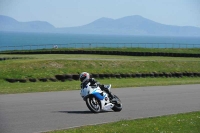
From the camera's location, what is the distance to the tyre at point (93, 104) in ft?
46.9

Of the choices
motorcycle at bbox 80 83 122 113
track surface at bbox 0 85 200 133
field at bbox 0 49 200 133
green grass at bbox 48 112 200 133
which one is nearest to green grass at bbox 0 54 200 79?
field at bbox 0 49 200 133

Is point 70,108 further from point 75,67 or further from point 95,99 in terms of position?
point 75,67

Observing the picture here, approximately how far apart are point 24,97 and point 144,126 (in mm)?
7536

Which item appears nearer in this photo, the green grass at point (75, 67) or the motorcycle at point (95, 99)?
the motorcycle at point (95, 99)

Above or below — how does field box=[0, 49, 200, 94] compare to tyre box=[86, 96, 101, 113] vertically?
below

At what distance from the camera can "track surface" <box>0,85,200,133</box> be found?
11.8m

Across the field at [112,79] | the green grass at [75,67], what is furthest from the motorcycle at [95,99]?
the green grass at [75,67]

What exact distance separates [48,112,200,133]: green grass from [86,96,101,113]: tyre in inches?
83.3

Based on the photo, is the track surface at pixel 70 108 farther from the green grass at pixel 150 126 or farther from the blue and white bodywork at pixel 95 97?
the green grass at pixel 150 126

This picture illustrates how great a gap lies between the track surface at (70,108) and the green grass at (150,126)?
0.86 meters

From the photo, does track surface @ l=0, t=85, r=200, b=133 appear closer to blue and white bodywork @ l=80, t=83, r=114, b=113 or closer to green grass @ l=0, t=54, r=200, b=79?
blue and white bodywork @ l=80, t=83, r=114, b=113

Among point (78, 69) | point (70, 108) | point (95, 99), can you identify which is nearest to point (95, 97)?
point (95, 99)

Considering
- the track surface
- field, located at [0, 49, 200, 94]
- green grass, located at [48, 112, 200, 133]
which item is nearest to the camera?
green grass, located at [48, 112, 200, 133]

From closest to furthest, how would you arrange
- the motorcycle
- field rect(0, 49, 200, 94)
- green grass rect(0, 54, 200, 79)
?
1. the motorcycle
2. field rect(0, 49, 200, 94)
3. green grass rect(0, 54, 200, 79)
